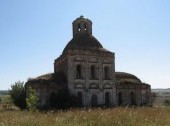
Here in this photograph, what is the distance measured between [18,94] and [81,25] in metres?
12.5

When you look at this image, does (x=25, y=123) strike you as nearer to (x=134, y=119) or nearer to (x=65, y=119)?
(x=65, y=119)

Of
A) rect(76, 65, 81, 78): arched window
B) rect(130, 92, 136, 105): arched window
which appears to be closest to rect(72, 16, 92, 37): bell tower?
rect(76, 65, 81, 78): arched window

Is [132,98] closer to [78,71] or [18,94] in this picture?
[78,71]

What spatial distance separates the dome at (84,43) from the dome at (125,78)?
5.37 metres

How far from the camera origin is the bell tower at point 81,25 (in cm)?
4010

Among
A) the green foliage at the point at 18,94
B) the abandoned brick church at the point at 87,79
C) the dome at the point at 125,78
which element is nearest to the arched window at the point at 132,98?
the abandoned brick church at the point at 87,79

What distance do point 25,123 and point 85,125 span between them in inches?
118

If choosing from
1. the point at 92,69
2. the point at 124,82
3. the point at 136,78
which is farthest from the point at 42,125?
the point at 136,78

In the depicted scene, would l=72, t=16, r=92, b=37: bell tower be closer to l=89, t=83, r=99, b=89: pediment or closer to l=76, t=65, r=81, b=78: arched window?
l=76, t=65, r=81, b=78: arched window

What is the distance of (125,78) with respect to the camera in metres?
42.2

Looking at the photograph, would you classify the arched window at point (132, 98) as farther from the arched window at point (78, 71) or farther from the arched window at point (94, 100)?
the arched window at point (78, 71)

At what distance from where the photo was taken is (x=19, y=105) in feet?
126

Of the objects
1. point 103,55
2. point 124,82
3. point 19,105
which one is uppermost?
point 103,55

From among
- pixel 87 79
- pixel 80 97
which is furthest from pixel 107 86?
pixel 80 97
